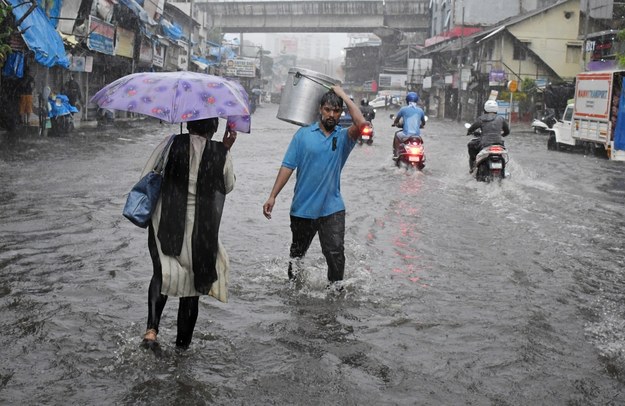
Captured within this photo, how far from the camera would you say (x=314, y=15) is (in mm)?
69312

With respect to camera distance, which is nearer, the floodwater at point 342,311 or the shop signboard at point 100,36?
the floodwater at point 342,311

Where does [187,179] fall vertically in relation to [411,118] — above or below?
below

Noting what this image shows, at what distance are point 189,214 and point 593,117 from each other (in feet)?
66.6

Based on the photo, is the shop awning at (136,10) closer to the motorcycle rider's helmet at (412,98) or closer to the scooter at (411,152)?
the scooter at (411,152)

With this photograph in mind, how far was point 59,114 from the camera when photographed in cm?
2133

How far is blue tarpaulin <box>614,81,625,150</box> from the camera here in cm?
2062

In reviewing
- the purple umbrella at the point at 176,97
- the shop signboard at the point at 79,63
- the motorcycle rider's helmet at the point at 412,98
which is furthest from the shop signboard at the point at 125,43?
the purple umbrella at the point at 176,97

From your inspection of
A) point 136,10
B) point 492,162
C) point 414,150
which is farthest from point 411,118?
point 136,10

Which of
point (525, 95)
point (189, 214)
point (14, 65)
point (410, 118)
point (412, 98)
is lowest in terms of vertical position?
point (189, 214)

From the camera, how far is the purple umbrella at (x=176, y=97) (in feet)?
13.8

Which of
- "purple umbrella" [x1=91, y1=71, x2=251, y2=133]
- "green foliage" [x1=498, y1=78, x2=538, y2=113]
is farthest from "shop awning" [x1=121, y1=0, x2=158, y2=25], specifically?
"purple umbrella" [x1=91, y1=71, x2=251, y2=133]

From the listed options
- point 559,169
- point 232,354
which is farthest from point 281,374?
point 559,169

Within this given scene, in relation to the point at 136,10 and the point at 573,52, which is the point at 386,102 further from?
the point at 136,10

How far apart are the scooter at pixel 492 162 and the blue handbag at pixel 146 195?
939 centimetres
